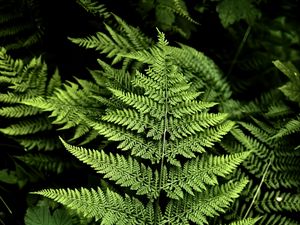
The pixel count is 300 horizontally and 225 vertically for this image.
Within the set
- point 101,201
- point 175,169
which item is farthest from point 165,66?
point 101,201

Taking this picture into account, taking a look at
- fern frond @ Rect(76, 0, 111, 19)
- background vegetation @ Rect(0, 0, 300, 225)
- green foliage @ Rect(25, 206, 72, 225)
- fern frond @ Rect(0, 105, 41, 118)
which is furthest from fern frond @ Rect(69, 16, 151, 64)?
green foliage @ Rect(25, 206, 72, 225)

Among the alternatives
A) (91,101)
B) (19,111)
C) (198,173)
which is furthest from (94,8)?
(198,173)

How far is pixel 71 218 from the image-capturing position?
2340mm

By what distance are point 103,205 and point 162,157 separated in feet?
1.47

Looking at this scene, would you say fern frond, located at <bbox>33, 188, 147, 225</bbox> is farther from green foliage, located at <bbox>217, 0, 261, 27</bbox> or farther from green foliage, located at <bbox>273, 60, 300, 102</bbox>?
green foliage, located at <bbox>217, 0, 261, 27</bbox>

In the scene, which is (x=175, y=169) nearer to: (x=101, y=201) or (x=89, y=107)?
(x=101, y=201)

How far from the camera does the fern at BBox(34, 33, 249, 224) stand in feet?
7.07

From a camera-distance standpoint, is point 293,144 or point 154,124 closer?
point 154,124

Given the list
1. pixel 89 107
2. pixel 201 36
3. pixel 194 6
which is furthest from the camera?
pixel 201 36

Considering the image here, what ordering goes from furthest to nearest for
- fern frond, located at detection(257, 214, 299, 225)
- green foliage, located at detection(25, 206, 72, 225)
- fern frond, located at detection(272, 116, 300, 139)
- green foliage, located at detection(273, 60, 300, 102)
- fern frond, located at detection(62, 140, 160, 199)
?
green foliage, located at detection(273, 60, 300, 102), fern frond, located at detection(272, 116, 300, 139), fern frond, located at detection(257, 214, 299, 225), green foliage, located at detection(25, 206, 72, 225), fern frond, located at detection(62, 140, 160, 199)

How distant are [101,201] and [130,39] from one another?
1.37 meters

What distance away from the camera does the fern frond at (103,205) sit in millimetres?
2012

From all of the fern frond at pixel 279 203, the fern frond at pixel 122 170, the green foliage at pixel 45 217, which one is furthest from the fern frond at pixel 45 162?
the fern frond at pixel 279 203

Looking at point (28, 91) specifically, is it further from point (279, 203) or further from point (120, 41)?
point (279, 203)
